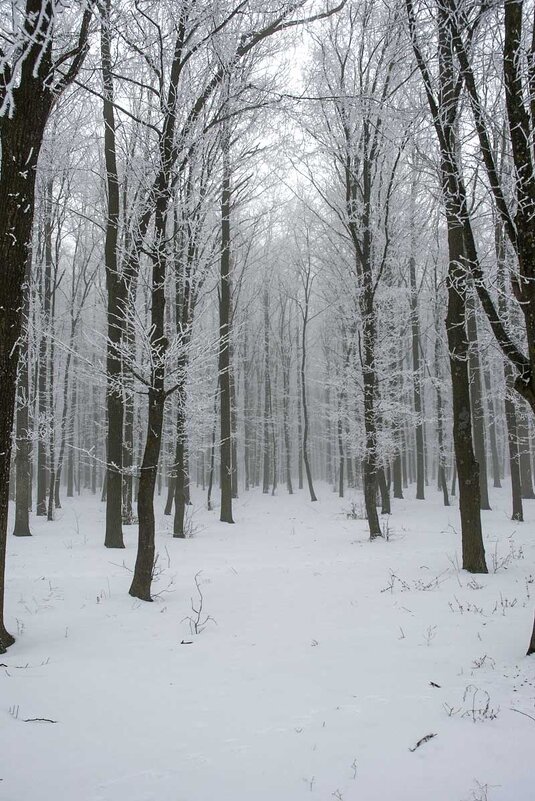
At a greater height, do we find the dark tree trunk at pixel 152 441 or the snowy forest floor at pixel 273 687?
the dark tree trunk at pixel 152 441

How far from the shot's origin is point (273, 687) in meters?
3.79

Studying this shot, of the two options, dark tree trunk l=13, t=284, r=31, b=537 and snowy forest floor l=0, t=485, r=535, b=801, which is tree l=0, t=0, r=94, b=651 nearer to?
snowy forest floor l=0, t=485, r=535, b=801

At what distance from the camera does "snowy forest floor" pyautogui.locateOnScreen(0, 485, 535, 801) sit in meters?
2.62

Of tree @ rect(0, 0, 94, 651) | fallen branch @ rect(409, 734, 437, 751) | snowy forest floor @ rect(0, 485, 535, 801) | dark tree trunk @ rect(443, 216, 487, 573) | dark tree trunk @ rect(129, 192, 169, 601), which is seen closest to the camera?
snowy forest floor @ rect(0, 485, 535, 801)

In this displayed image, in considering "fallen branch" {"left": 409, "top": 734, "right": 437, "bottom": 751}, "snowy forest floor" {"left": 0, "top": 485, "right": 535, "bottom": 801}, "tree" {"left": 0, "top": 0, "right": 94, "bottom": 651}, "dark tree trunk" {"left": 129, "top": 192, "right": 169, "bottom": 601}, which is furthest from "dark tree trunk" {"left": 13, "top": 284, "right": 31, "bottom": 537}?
"fallen branch" {"left": 409, "top": 734, "right": 437, "bottom": 751}

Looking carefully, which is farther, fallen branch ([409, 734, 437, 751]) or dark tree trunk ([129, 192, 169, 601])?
dark tree trunk ([129, 192, 169, 601])

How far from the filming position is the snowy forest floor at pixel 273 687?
8.61ft

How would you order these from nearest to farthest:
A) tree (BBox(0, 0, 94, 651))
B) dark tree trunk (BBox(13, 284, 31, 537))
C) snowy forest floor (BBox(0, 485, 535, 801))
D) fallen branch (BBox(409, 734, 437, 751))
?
1. snowy forest floor (BBox(0, 485, 535, 801))
2. fallen branch (BBox(409, 734, 437, 751))
3. tree (BBox(0, 0, 94, 651))
4. dark tree trunk (BBox(13, 284, 31, 537))

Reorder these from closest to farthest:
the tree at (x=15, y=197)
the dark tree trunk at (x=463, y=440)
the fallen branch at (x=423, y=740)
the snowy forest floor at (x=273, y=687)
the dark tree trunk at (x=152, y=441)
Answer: the snowy forest floor at (x=273, y=687), the fallen branch at (x=423, y=740), the tree at (x=15, y=197), the dark tree trunk at (x=152, y=441), the dark tree trunk at (x=463, y=440)

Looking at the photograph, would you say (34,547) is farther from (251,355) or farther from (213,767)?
(251,355)

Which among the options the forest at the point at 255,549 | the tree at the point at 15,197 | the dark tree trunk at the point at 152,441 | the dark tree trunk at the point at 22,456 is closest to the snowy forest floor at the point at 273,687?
the forest at the point at 255,549

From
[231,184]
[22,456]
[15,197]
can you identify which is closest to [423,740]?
[15,197]

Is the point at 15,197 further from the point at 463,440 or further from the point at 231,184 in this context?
the point at 231,184

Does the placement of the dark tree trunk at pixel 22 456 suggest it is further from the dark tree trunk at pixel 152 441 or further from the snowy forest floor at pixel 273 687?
the dark tree trunk at pixel 152 441
